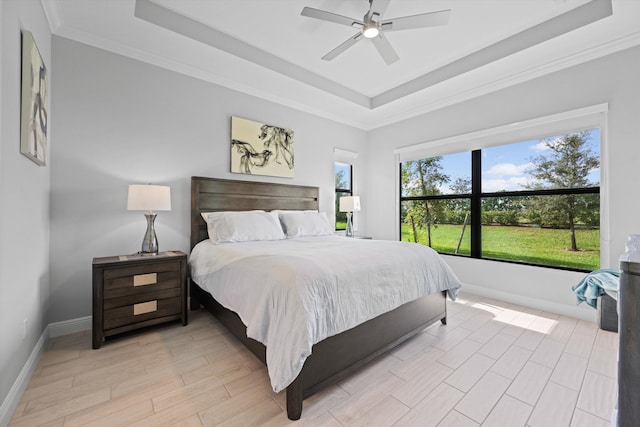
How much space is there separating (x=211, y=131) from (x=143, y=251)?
1575 mm

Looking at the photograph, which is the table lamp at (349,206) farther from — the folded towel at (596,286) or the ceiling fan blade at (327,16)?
the folded towel at (596,286)

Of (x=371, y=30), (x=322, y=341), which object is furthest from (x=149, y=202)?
(x=371, y=30)

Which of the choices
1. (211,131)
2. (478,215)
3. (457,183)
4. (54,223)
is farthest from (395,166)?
(54,223)

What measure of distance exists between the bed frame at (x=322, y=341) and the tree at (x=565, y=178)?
1.76 metres

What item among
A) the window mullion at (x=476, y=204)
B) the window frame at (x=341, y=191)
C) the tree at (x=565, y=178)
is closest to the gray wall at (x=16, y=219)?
the window frame at (x=341, y=191)

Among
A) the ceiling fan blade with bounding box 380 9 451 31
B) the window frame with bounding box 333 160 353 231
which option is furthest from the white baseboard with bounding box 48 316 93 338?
the ceiling fan blade with bounding box 380 9 451 31

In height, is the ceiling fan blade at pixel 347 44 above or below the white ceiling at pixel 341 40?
below

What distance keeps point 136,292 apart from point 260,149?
220cm

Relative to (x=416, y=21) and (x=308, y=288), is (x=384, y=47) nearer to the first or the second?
(x=416, y=21)

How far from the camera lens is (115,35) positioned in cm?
257

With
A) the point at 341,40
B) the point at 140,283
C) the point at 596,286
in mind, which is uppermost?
the point at 341,40

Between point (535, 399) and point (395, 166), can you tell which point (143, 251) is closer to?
point (535, 399)

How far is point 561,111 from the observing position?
9.68ft

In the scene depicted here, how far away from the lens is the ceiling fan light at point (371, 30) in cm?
229
